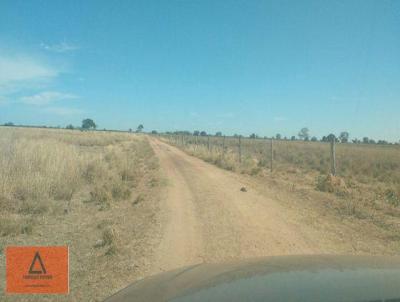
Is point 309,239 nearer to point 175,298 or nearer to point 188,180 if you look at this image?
point 175,298

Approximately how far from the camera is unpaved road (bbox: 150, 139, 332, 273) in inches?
347

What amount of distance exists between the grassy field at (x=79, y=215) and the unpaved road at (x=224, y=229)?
0.57 meters

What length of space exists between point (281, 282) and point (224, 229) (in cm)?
770

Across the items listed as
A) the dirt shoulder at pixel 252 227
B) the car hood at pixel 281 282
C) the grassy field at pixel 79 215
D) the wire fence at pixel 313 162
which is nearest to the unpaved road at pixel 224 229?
the dirt shoulder at pixel 252 227

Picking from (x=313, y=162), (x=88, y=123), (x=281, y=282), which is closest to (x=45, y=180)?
(x=281, y=282)

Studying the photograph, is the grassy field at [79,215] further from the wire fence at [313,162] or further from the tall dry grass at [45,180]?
the wire fence at [313,162]

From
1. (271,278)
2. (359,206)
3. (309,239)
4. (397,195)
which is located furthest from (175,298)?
(397,195)

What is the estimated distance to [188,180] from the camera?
68.4 ft

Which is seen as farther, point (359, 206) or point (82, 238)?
point (359, 206)

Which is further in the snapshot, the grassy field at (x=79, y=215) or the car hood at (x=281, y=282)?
the grassy field at (x=79, y=215)

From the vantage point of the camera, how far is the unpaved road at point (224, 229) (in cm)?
880

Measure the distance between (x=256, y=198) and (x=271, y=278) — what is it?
1262 centimetres

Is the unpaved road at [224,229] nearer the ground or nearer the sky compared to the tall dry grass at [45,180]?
nearer the ground

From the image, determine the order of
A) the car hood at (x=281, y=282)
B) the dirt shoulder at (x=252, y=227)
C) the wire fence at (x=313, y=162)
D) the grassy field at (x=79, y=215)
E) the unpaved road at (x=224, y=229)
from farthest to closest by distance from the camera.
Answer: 1. the wire fence at (x=313, y=162)
2. the dirt shoulder at (x=252, y=227)
3. the unpaved road at (x=224, y=229)
4. the grassy field at (x=79, y=215)
5. the car hood at (x=281, y=282)
